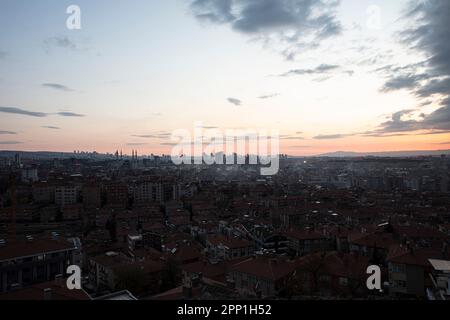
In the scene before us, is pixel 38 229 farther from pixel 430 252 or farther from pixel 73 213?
pixel 430 252

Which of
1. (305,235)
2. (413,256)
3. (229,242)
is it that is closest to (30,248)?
→ (229,242)

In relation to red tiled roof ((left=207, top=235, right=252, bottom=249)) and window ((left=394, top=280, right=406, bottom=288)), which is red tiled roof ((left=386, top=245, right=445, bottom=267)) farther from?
red tiled roof ((left=207, top=235, right=252, bottom=249))

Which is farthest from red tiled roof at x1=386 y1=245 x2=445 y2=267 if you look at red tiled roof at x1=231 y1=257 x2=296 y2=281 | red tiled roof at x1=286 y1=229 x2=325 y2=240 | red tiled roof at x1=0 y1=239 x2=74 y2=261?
red tiled roof at x1=0 y1=239 x2=74 y2=261

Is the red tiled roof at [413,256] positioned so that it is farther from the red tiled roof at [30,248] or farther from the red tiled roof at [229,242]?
the red tiled roof at [30,248]

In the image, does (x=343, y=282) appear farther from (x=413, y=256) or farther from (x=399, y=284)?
(x=413, y=256)

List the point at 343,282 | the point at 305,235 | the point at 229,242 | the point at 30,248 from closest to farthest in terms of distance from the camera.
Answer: the point at 343,282
the point at 30,248
the point at 229,242
the point at 305,235

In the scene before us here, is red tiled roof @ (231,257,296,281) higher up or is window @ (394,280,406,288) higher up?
red tiled roof @ (231,257,296,281)

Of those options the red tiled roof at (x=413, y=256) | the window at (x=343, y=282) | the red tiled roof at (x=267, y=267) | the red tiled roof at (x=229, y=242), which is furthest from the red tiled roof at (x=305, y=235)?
the window at (x=343, y=282)
